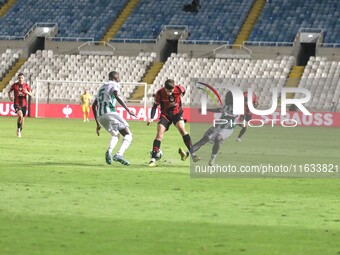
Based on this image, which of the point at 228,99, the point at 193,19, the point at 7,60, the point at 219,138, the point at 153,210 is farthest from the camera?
the point at 193,19

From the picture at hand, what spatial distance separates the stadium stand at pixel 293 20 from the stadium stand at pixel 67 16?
36.6 ft

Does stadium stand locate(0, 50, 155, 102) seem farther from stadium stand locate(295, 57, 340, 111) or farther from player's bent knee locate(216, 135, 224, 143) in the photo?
player's bent knee locate(216, 135, 224, 143)

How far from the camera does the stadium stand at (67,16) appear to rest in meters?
72.0

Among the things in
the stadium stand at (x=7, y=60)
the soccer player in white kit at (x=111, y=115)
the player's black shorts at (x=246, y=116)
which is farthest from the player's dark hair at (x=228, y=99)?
the stadium stand at (x=7, y=60)

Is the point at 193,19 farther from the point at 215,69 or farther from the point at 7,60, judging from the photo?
the point at 7,60

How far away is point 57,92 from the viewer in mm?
65312

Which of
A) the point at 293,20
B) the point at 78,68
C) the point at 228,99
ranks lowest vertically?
the point at 78,68

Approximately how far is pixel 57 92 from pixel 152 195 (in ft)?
162

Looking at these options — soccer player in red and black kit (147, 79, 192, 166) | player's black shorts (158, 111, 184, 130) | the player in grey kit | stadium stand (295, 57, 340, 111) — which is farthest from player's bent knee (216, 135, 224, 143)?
stadium stand (295, 57, 340, 111)

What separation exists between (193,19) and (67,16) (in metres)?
9.48

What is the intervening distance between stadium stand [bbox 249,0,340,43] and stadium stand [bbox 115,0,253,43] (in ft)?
5.36

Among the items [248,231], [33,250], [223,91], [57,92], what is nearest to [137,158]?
[223,91]

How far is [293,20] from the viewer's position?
68.1 m

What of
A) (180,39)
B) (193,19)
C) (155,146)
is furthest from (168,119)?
(193,19)
